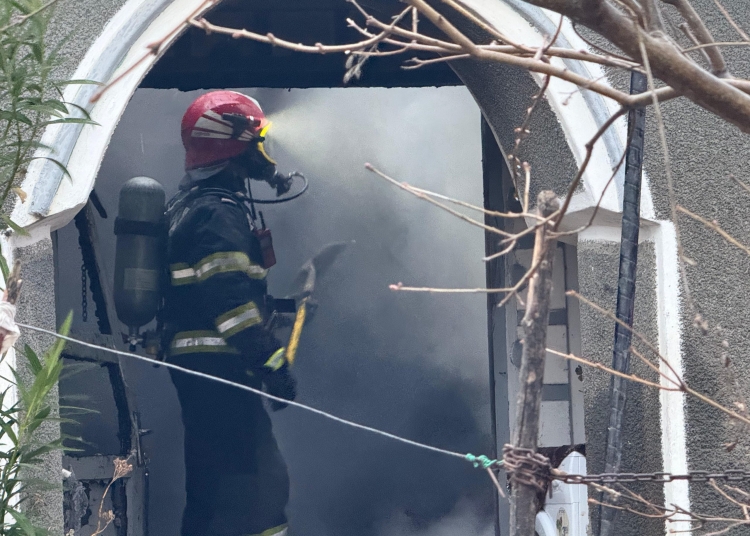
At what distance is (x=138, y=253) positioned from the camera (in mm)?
4445

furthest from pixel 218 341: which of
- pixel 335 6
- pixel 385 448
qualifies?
pixel 335 6

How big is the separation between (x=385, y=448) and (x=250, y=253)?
4.27 feet

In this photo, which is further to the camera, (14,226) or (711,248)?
(711,248)

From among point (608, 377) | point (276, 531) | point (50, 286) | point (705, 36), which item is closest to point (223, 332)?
point (276, 531)

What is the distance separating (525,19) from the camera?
343 centimetres

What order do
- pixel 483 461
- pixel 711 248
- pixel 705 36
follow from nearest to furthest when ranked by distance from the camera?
pixel 705 36
pixel 483 461
pixel 711 248

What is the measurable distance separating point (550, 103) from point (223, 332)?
2.03 meters

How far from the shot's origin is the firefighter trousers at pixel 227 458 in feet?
14.5

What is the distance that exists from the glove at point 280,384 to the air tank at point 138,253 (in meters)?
0.71

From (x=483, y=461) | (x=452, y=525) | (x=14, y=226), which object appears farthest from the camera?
(x=452, y=525)

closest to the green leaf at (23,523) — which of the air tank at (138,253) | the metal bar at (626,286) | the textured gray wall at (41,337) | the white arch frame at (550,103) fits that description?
the textured gray wall at (41,337)

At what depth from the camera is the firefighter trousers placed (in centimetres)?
441

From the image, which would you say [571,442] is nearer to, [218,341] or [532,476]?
[218,341]

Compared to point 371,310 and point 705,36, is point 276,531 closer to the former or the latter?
point 371,310
